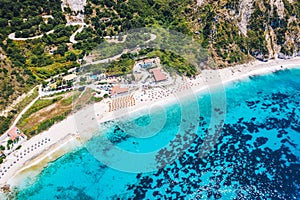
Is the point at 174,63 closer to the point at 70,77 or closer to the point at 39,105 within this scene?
the point at 70,77

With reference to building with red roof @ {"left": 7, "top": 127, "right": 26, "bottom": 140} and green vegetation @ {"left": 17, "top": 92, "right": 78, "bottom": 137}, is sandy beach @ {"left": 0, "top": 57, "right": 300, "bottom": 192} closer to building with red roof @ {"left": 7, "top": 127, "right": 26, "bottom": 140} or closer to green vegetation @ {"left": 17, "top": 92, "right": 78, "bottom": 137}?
green vegetation @ {"left": 17, "top": 92, "right": 78, "bottom": 137}

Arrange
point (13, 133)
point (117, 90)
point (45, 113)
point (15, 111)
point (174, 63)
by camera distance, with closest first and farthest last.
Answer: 1. point (13, 133)
2. point (15, 111)
3. point (45, 113)
4. point (117, 90)
5. point (174, 63)

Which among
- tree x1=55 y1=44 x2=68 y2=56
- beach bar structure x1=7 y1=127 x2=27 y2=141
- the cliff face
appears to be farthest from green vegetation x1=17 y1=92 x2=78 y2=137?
the cliff face

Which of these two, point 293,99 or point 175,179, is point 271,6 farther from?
point 175,179

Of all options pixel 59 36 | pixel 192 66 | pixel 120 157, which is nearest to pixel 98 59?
pixel 59 36

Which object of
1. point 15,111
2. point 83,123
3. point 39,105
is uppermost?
point 15,111

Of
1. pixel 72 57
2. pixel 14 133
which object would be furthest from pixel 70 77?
pixel 14 133

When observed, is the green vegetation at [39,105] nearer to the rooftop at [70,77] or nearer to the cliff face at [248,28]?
the rooftop at [70,77]
